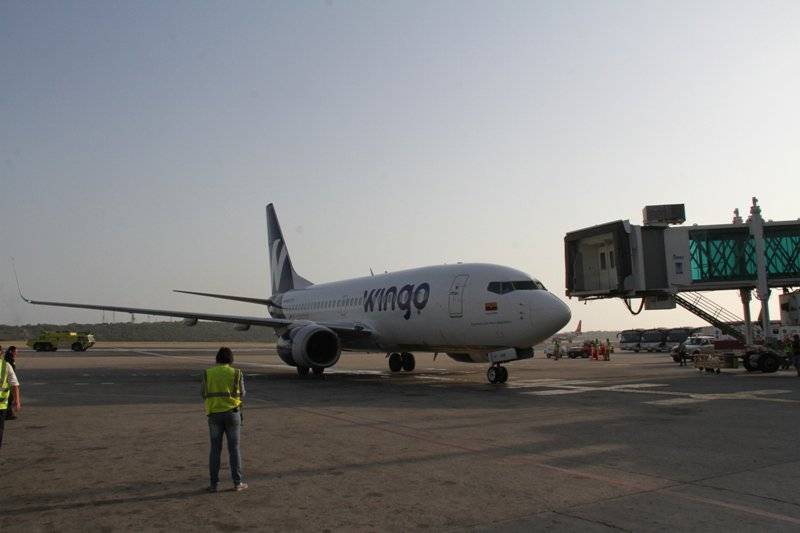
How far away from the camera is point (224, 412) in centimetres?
702

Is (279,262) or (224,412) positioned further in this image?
(279,262)

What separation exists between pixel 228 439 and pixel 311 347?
16001 mm

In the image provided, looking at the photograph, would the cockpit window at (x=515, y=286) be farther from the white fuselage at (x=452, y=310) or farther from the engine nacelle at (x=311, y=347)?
the engine nacelle at (x=311, y=347)

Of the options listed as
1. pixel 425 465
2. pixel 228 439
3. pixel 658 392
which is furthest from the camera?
pixel 658 392

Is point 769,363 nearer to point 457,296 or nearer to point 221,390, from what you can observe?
point 457,296

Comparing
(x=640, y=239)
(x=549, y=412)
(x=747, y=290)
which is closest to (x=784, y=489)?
(x=549, y=412)

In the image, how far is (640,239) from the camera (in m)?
23.9

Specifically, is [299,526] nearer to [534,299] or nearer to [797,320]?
[534,299]

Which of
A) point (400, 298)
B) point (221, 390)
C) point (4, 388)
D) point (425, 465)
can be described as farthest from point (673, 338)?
point (4, 388)

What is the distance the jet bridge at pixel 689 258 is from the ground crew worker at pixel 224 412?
19226mm

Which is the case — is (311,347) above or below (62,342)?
below

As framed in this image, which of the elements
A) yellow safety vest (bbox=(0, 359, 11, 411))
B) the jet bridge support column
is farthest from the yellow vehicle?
yellow safety vest (bbox=(0, 359, 11, 411))

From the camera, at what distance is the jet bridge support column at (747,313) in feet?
80.2

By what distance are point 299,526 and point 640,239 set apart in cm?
2131
